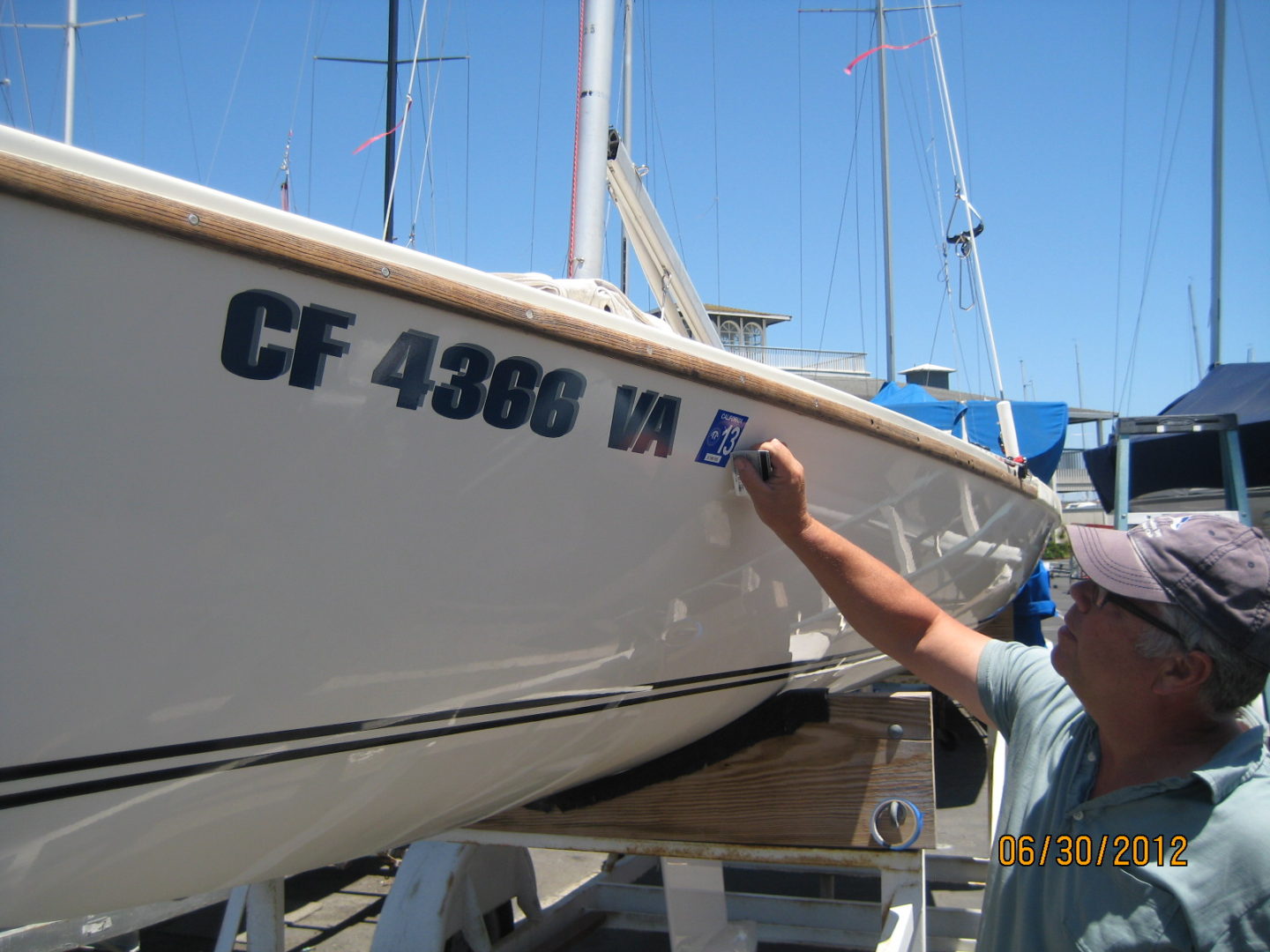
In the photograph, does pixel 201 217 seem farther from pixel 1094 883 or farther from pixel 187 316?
pixel 1094 883

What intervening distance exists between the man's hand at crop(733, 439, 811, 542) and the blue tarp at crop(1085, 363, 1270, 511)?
6.02 meters

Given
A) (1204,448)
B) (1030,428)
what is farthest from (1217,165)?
(1030,428)

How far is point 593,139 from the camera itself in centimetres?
270

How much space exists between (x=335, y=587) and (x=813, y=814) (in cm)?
117

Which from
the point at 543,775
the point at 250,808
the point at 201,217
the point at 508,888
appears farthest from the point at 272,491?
the point at 508,888

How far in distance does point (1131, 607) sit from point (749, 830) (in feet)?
3.59

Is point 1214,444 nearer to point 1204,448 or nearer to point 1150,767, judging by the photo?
point 1204,448

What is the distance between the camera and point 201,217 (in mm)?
1140

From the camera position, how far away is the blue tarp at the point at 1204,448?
22.0ft

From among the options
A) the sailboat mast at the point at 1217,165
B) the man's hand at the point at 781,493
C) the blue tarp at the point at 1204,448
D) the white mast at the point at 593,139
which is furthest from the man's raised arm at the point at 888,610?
the sailboat mast at the point at 1217,165

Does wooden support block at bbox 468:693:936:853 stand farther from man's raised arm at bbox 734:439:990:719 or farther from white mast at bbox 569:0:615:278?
white mast at bbox 569:0:615:278

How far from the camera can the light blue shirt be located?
102 centimetres
